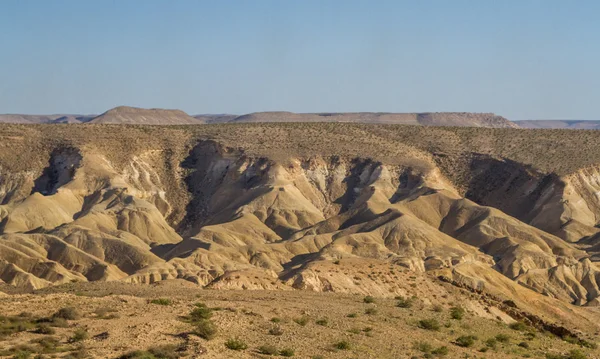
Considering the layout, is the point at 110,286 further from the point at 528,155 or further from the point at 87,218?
the point at 528,155

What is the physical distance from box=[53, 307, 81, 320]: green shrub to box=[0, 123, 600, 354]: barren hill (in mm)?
53392

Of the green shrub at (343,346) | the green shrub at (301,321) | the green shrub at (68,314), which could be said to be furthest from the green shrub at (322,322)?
the green shrub at (68,314)

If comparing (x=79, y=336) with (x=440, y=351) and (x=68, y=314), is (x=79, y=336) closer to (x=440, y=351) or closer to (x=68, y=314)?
(x=68, y=314)

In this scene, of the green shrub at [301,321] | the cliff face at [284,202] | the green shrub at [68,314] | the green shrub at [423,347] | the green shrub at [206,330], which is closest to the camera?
the green shrub at [206,330]

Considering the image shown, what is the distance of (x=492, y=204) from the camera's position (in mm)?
144500

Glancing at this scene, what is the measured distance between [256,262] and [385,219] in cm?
2153

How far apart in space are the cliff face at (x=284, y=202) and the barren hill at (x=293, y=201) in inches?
8.8

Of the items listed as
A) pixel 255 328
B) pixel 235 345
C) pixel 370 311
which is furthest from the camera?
pixel 370 311

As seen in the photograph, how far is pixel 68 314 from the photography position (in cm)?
3500

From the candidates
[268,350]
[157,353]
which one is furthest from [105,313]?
[268,350]

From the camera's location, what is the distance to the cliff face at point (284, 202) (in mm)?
107438

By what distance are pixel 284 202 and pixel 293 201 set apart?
1748mm

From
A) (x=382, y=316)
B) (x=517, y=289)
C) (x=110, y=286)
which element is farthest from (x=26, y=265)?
(x=382, y=316)

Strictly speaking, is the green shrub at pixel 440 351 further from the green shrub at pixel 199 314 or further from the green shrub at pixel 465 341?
the green shrub at pixel 199 314
